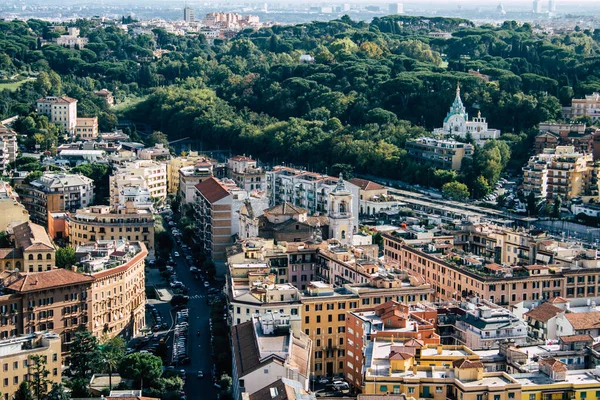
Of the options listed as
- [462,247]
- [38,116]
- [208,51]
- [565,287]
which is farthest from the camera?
[208,51]

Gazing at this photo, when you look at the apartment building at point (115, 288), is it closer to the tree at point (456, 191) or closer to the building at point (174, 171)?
the building at point (174, 171)

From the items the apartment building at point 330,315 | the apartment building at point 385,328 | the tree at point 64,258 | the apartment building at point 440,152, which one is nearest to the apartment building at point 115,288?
the tree at point 64,258

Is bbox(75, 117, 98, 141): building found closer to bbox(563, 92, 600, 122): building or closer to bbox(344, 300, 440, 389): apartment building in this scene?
bbox(563, 92, 600, 122): building

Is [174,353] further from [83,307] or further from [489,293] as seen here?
[489,293]

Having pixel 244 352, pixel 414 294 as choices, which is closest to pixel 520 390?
pixel 244 352

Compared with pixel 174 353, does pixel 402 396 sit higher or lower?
higher
